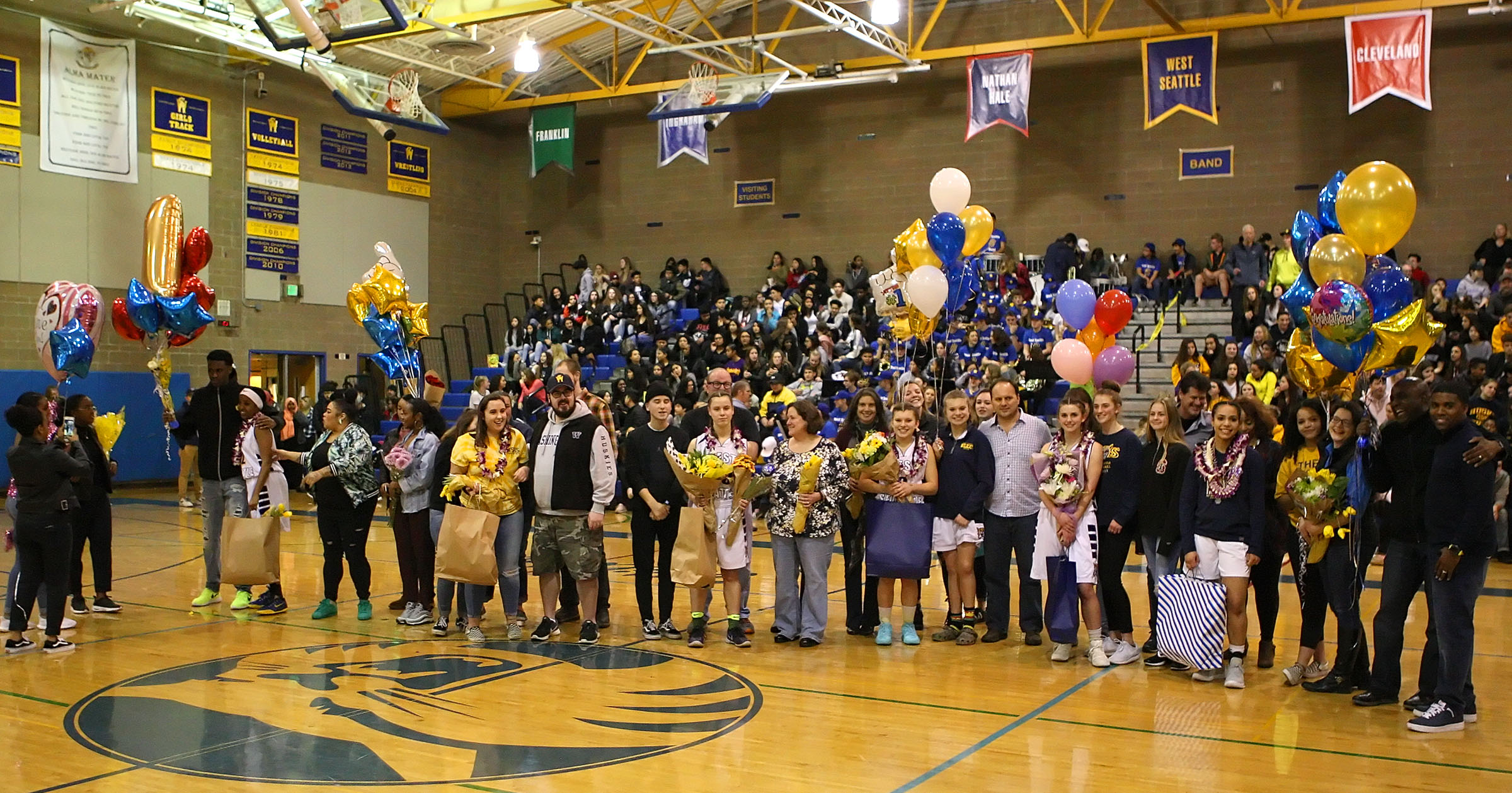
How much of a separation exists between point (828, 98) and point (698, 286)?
382 cm

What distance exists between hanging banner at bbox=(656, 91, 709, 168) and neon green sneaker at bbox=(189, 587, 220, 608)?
1255cm

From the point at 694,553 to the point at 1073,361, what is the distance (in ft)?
11.8

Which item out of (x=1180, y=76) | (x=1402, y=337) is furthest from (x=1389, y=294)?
(x=1180, y=76)

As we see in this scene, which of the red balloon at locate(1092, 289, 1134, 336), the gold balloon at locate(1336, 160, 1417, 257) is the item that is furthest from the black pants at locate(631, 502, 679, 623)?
the red balloon at locate(1092, 289, 1134, 336)

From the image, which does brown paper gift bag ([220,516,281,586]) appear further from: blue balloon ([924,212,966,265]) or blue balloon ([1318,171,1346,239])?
blue balloon ([1318,171,1346,239])

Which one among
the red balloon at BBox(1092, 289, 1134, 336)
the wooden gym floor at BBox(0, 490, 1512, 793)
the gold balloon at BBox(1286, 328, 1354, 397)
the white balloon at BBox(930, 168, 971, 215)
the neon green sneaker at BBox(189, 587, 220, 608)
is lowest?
the wooden gym floor at BBox(0, 490, 1512, 793)

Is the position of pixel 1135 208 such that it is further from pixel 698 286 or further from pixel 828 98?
pixel 698 286

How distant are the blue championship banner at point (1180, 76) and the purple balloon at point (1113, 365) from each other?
8308mm

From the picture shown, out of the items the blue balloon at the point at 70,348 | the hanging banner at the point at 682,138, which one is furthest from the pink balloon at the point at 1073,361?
the hanging banner at the point at 682,138

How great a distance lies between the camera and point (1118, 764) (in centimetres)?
459

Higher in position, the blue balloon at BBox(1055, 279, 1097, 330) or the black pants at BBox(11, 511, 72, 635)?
the blue balloon at BBox(1055, 279, 1097, 330)

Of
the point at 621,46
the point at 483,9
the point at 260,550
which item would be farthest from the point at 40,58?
the point at 260,550

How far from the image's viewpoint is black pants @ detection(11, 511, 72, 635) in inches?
254

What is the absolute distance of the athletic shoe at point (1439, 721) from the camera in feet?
16.6
